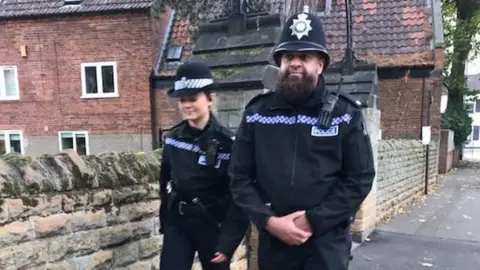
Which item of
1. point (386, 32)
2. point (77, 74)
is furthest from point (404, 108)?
point (77, 74)

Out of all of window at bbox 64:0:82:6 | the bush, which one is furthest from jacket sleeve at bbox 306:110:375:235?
the bush

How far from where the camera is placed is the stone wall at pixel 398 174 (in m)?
7.84

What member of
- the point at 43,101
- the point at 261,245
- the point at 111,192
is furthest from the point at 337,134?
the point at 43,101

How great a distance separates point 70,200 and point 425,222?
7.09 metres

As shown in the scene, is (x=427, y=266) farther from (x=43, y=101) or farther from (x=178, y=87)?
(x=43, y=101)

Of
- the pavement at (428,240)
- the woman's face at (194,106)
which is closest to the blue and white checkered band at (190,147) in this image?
the woman's face at (194,106)

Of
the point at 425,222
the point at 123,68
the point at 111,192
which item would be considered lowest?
the point at 425,222

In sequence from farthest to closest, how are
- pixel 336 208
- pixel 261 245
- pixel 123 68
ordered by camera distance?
pixel 123 68 → pixel 261 245 → pixel 336 208

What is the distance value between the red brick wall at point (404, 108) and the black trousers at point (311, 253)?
488 inches

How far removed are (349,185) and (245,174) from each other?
22.0 inches

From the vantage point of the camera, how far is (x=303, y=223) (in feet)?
7.22

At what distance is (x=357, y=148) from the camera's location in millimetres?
2246

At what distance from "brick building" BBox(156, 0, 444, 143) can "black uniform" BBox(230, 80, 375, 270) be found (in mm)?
12080

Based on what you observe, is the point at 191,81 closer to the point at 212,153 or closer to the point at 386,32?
the point at 212,153
